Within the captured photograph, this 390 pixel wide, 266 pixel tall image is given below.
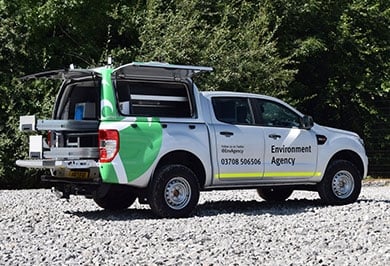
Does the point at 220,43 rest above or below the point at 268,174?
above

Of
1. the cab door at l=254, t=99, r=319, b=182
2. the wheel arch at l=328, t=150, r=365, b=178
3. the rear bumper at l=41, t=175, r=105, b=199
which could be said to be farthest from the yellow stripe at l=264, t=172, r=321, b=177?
the rear bumper at l=41, t=175, r=105, b=199

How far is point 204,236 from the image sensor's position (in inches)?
342

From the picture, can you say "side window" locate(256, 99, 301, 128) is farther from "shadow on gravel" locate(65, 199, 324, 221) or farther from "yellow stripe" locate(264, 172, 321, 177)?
"shadow on gravel" locate(65, 199, 324, 221)

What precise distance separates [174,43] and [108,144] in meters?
7.70

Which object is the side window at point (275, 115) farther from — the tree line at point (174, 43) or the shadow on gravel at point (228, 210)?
the tree line at point (174, 43)

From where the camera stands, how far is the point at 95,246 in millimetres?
8227

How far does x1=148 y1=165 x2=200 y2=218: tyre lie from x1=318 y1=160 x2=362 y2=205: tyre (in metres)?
2.47

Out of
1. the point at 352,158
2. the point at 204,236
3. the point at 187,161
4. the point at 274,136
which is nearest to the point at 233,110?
the point at 274,136

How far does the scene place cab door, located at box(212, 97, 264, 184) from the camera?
11.2 meters

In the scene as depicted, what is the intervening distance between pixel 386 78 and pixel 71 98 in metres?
12.4

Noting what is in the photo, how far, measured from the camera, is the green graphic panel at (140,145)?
1020 centimetres

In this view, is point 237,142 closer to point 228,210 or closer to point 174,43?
point 228,210

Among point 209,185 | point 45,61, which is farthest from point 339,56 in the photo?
point 209,185

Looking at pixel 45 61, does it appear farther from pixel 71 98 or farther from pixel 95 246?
pixel 95 246
